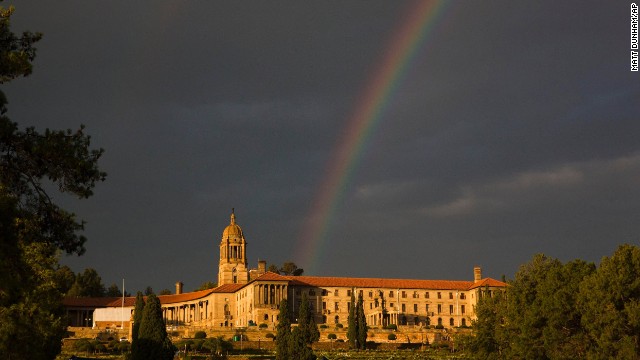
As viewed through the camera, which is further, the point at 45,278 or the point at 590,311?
the point at 590,311

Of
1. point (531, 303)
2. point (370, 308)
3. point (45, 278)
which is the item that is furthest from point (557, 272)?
point (370, 308)

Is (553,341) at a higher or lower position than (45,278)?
lower

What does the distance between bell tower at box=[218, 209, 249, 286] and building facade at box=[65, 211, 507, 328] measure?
20.8 ft

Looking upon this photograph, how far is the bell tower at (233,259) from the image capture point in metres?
149

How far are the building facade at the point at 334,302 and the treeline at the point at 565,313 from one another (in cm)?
7004

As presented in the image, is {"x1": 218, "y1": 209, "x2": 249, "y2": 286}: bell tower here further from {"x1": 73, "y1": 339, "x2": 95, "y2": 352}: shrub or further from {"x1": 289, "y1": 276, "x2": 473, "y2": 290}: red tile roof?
{"x1": 73, "y1": 339, "x2": 95, "y2": 352}: shrub

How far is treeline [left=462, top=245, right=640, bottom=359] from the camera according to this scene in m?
43.8

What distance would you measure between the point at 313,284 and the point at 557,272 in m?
84.2

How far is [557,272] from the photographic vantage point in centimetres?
5225

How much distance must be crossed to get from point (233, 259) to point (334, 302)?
22.4m

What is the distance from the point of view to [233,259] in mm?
149500

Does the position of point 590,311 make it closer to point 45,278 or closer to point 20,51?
point 45,278

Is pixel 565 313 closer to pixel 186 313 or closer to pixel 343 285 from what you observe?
pixel 343 285

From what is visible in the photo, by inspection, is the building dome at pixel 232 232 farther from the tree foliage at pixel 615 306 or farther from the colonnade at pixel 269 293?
the tree foliage at pixel 615 306
